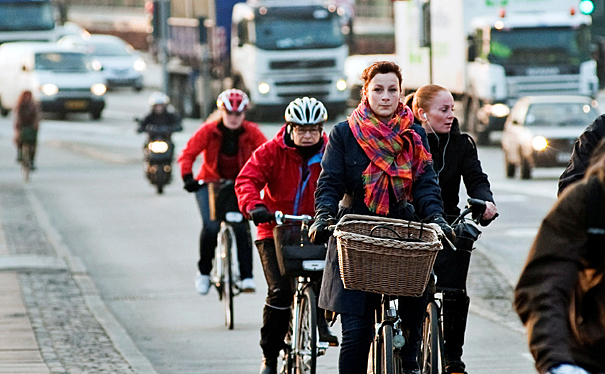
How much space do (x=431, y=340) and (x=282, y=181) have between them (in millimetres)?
1679

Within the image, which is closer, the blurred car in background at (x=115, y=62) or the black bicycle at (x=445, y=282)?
the black bicycle at (x=445, y=282)

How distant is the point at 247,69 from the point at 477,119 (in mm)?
6896

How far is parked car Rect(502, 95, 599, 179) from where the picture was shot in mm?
23641

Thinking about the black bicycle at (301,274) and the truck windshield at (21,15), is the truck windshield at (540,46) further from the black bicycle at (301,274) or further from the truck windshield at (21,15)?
the black bicycle at (301,274)

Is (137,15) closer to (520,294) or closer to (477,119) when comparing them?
(477,119)

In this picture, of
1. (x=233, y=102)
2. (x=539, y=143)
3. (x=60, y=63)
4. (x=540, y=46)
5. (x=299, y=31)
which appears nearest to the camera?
(x=233, y=102)

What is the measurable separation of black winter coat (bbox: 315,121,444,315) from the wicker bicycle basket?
0.81 feet

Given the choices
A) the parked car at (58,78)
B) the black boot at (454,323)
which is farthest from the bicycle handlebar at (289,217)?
the parked car at (58,78)

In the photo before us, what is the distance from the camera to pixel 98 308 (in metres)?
10.7

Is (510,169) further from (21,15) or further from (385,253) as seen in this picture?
(21,15)

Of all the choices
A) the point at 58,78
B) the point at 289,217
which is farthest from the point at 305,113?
the point at 58,78

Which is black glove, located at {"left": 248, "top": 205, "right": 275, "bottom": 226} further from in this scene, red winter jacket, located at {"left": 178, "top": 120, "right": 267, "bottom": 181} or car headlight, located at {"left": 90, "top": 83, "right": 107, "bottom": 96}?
car headlight, located at {"left": 90, "top": 83, "right": 107, "bottom": 96}

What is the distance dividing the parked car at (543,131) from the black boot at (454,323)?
55.1ft

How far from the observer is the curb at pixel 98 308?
332 inches
